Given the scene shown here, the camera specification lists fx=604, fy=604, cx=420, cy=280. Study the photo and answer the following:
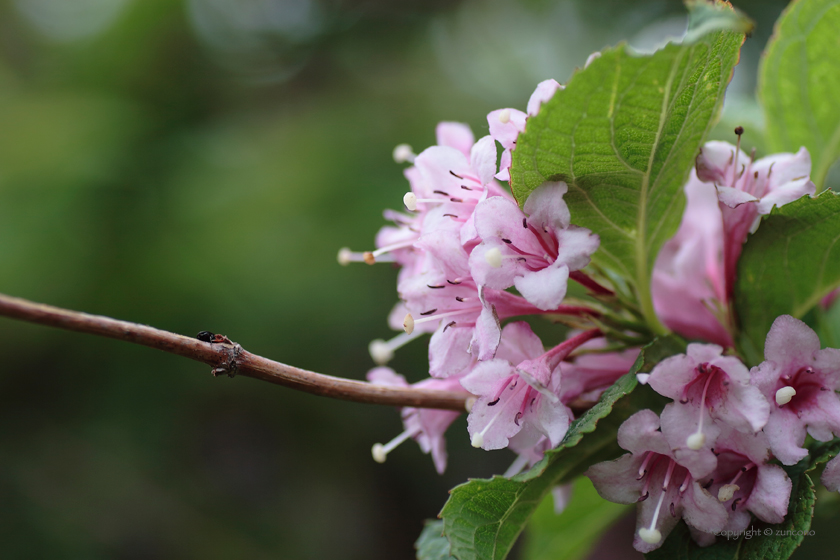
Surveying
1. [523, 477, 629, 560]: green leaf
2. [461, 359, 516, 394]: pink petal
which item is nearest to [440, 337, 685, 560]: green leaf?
[461, 359, 516, 394]: pink petal

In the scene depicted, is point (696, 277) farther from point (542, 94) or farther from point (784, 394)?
point (542, 94)

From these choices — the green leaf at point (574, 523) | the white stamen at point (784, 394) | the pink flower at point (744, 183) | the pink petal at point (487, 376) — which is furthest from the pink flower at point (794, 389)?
the green leaf at point (574, 523)

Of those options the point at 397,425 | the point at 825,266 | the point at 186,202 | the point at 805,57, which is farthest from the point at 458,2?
the point at 825,266

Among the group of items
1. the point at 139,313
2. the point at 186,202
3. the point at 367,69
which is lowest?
the point at 139,313

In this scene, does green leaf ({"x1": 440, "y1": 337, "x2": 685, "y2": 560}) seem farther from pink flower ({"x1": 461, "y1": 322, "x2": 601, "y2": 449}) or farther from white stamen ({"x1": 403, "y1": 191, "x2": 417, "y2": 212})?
white stamen ({"x1": 403, "y1": 191, "x2": 417, "y2": 212})

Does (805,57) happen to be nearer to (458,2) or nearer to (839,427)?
(839,427)

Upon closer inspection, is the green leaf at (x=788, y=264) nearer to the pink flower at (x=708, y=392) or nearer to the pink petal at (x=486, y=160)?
the pink flower at (x=708, y=392)

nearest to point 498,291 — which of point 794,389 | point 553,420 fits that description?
point 553,420
